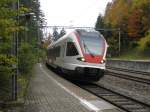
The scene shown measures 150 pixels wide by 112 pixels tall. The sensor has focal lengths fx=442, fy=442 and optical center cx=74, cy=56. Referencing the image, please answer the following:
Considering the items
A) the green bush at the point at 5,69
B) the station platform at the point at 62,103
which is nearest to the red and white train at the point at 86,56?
the station platform at the point at 62,103

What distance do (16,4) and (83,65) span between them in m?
10.3

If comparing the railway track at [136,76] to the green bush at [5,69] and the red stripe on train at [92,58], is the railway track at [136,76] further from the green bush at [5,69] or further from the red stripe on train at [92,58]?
the green bush at [5,69]

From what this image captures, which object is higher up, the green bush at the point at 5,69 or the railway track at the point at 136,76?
the green bush at the point at 5,69

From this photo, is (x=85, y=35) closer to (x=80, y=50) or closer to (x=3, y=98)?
(x=80, y=50)

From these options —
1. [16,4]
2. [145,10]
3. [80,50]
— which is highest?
[145,10]

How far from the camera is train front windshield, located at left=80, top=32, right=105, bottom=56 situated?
23828 mm

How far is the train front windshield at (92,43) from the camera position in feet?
78.2

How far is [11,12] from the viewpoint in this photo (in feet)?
39.7

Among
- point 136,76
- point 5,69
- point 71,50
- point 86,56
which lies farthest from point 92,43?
point 5,69

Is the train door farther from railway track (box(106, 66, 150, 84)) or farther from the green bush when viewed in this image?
the green bush

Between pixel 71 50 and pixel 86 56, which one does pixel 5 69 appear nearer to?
pixel 86 56

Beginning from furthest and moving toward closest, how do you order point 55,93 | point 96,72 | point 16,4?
point 96,72 → point 55,93 → point 16,4

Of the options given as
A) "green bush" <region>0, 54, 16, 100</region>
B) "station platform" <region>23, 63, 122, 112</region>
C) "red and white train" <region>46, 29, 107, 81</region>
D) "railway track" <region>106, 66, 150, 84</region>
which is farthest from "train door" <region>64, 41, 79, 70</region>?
"green bush" <region>0, 54, 16, 100</region>

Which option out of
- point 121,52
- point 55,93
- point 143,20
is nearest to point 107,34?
point 121,52
